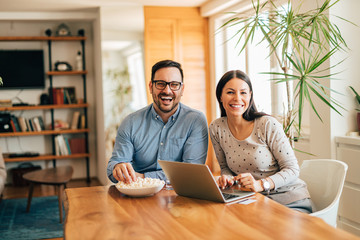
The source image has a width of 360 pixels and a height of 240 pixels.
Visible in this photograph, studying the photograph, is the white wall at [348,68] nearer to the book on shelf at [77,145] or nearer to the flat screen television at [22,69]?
the book on shelf at [77,145]

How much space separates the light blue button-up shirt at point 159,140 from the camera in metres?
2.44

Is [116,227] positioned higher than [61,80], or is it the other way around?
[61,80]

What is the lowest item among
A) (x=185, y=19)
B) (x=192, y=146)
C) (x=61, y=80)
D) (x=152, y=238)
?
(x=152, y=238)

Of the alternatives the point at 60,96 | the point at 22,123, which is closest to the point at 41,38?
the point at 60,96

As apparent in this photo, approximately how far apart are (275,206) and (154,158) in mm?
957

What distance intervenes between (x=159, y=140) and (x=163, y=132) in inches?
2.0

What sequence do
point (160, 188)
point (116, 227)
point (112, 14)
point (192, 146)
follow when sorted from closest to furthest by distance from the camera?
point (116, 227), point (160, 188), point (192, 146), point (112, 14)

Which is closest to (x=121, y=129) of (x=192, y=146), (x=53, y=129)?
(x=192, y=146)

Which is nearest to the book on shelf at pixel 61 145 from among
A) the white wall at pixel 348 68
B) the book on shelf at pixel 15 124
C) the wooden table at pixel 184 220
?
the book on shelf at pixel 15 124

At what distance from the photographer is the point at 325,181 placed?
7.40ft

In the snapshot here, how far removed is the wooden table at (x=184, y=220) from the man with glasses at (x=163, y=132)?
526mm

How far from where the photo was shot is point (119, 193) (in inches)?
80.7

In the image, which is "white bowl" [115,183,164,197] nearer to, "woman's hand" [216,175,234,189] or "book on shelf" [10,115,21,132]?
"woman's hand" [216,175,234,189]

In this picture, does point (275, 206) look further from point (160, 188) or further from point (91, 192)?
point (91, 192)
